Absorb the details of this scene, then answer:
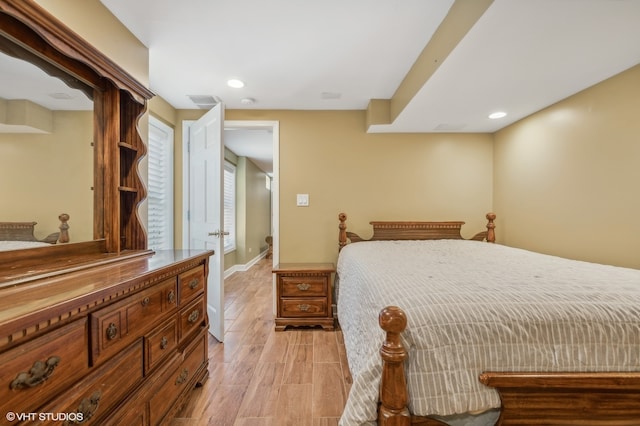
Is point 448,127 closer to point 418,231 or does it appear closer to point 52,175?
point 418,231

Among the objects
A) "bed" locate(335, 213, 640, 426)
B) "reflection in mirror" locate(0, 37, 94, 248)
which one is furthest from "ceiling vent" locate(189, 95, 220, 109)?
"bed" locate(335, 213, 640, 426)

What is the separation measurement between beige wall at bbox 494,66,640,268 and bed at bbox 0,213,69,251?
10.6 feet

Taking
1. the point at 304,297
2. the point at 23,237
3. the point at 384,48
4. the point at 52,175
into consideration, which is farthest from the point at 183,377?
the point at 384,48

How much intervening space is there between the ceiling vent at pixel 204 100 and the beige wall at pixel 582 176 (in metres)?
3.02

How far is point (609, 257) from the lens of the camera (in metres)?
1.82

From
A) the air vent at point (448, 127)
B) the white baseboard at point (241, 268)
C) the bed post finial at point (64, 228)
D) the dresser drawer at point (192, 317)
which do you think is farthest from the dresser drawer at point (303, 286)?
the white baseboard at point (241, 268)

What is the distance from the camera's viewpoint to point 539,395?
888 mm

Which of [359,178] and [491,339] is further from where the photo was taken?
[359,178]

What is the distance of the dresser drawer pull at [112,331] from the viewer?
2.94ft

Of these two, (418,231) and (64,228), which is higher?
(64,228)

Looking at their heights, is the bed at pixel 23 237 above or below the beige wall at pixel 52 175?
below

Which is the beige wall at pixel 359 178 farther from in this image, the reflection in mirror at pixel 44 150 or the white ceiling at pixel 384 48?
the reflection in mirror at pixel 44 150

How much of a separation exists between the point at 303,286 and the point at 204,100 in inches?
82.4

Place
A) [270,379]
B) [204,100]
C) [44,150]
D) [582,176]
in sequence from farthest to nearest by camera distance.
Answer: [204,100] < [582,176] < [270,379] < [44,150]
